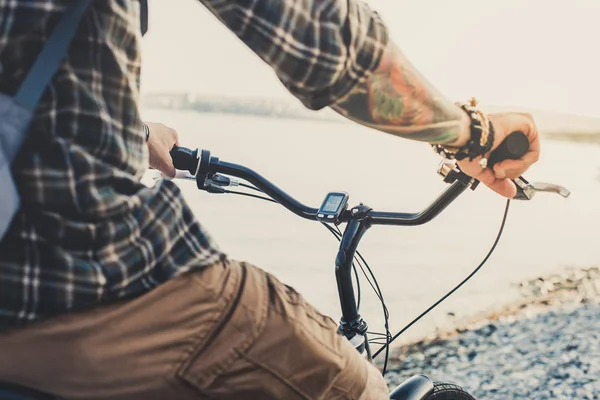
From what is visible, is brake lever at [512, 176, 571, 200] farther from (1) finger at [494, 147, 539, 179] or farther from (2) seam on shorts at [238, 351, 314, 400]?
(2) seam on shorts at [238, 351, 314, 400]

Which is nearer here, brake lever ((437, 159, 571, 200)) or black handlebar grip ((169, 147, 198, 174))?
brake lever ((437, 159, 571, 200))

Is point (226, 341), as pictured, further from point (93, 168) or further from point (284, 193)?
point (284, 193)

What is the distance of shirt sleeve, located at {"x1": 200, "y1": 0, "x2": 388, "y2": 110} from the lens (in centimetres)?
93

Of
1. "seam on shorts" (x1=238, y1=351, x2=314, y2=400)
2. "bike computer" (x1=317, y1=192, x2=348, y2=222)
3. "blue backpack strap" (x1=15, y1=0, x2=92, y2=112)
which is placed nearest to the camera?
"blue backpack strap" (x1=15, y1=0, x2=92, y2=112)

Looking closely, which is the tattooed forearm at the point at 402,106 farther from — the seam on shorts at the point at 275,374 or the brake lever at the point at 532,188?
Answer: the seam on shorts at the point at 275,374

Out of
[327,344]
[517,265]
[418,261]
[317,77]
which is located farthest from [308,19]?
[517,265]

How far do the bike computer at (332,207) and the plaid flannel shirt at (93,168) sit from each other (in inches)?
26.1

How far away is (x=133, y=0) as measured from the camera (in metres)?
0.87

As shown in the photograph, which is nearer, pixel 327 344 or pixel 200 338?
pixel 200 338

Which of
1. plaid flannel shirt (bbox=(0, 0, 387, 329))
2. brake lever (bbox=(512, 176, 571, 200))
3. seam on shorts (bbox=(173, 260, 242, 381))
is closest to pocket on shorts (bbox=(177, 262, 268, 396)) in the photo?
seam on shorts (bbox=(173, 260, 242, 381))

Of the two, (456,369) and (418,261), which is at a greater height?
(456,369)

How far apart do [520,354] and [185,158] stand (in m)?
3.30

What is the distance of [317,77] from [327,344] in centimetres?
45

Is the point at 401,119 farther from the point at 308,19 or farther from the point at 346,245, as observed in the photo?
the point at 346,245
